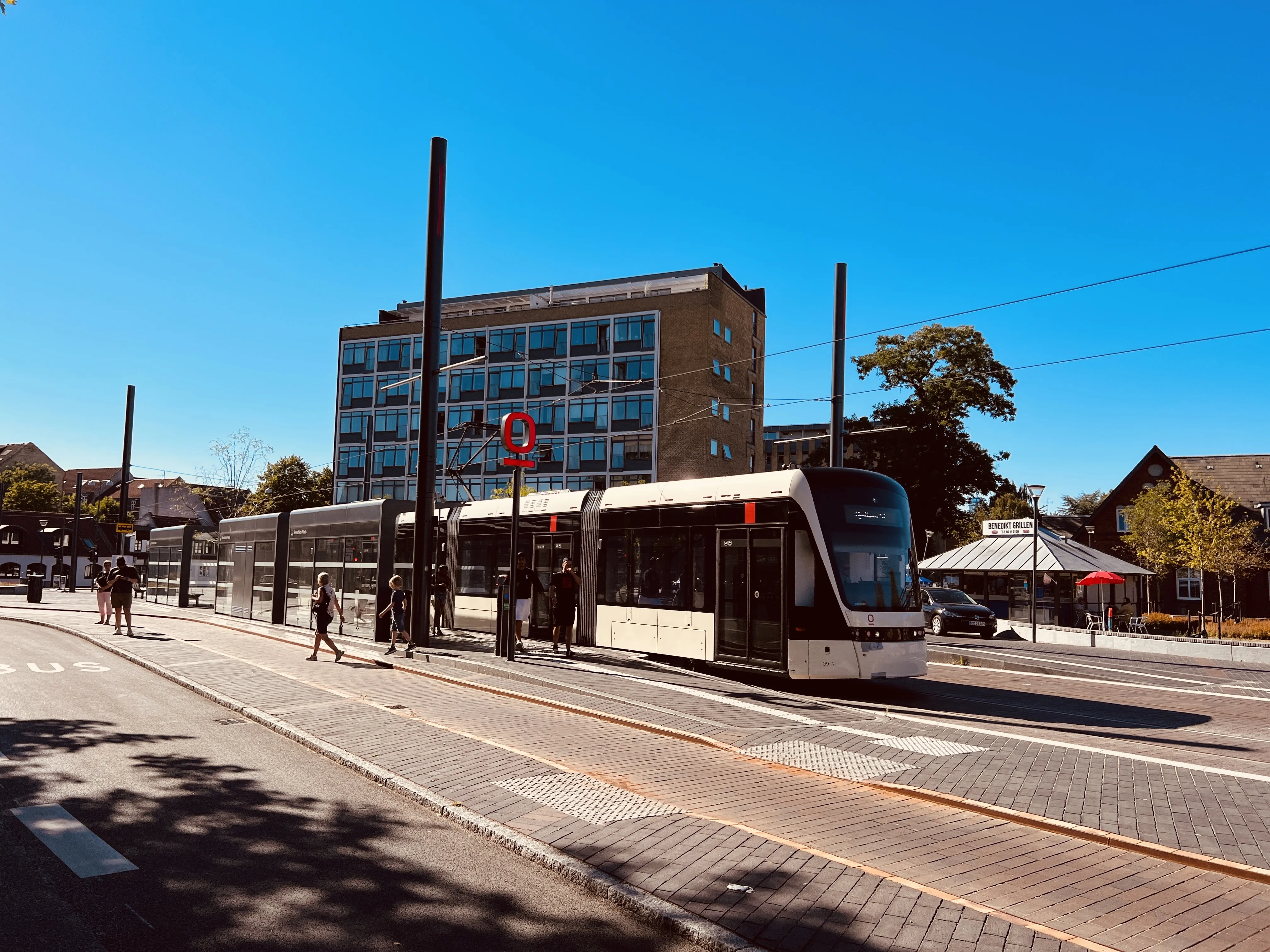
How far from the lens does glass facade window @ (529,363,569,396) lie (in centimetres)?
→ 6638

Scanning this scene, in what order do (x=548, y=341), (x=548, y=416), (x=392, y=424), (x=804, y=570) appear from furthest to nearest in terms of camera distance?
1. (x=392, y=424)
2. (x=548, y=341)
3. (x=548, y=416)
4. (x=804, y=570)

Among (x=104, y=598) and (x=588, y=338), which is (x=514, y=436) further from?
(x=588, y=338)

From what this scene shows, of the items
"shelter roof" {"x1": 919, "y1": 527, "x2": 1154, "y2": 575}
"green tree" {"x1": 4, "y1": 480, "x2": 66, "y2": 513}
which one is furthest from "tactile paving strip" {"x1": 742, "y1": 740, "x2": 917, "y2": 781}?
"green tree" {"x1": 4, "y1": 480, "x2": 66, "y2": 513}

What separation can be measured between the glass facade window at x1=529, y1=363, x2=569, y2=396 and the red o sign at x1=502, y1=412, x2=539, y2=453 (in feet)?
158

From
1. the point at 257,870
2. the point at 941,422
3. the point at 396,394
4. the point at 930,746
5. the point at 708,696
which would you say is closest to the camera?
the point at 257,870

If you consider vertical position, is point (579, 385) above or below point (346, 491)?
above

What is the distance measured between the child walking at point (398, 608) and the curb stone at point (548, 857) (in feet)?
28.3

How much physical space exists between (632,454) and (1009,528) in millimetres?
29602

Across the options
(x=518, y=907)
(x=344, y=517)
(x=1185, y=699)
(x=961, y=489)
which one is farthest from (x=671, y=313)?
(x=518, y=907)

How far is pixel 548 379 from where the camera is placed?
220 ft

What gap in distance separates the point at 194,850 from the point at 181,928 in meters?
1.32

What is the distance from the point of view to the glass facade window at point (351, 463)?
71.8 m

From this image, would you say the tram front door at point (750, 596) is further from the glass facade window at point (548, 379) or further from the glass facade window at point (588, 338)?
the glass facade window at point (548, 379)

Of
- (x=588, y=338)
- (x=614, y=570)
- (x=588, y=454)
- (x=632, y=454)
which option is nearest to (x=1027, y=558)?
(x=614, y=570)
